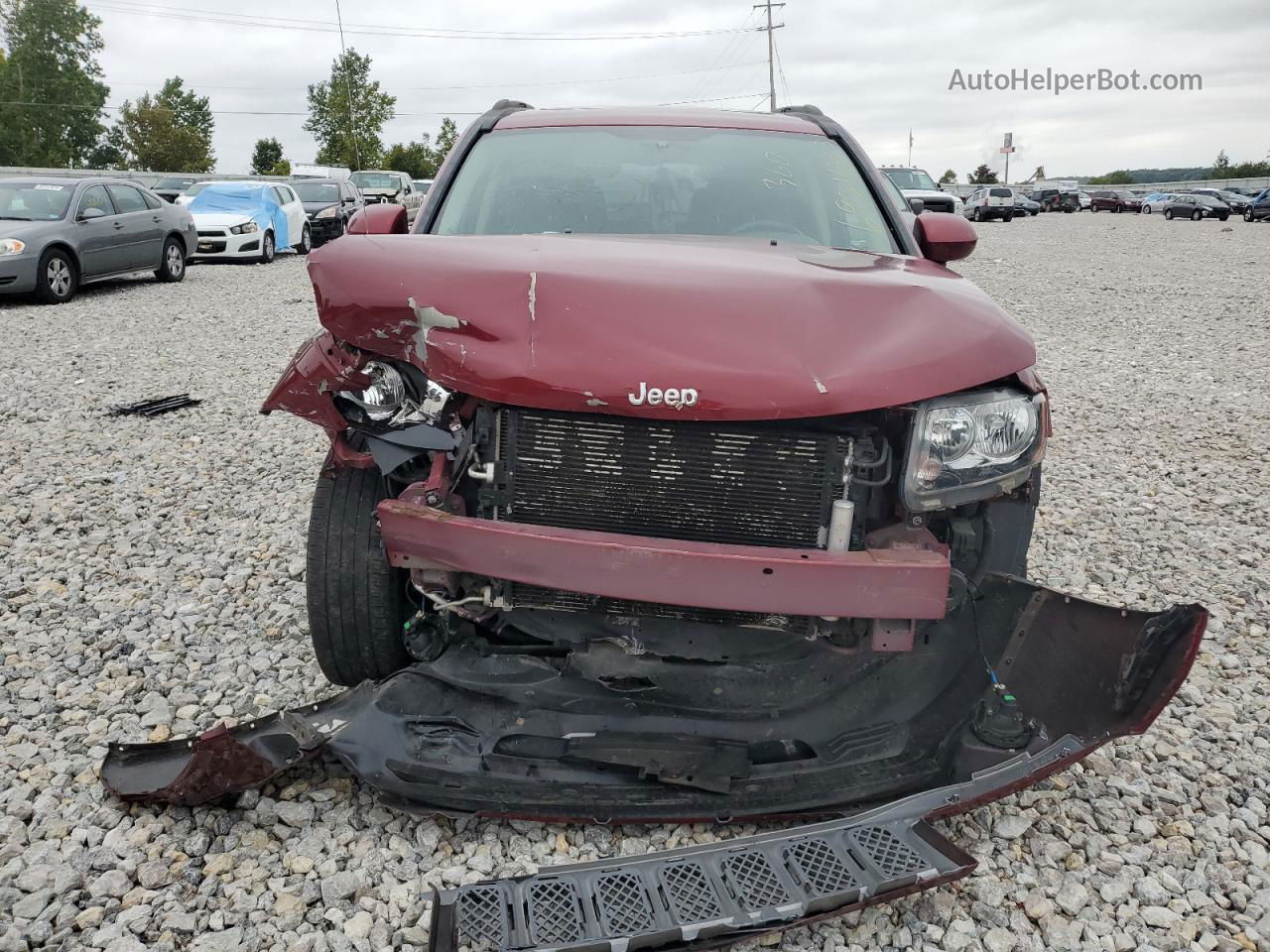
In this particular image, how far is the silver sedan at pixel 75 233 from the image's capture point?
1080 centimetres

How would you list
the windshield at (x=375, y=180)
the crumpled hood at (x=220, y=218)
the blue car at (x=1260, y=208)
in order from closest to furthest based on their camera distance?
the crumpled hood at (x=220, y=218), the windshield at (x=375, y=180), the blue car at (x=1260, y=208)

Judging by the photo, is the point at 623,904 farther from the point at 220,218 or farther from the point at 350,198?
the point at 350,198

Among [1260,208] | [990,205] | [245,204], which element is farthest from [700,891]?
[1260,208]

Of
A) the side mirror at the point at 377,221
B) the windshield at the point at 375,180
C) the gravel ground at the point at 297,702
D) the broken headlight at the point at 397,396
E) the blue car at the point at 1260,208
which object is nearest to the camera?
the gravel ground at the point at 297,702

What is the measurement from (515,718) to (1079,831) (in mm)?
1536

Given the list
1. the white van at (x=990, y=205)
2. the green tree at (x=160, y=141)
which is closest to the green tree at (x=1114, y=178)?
the white van at (x=990, y=205)

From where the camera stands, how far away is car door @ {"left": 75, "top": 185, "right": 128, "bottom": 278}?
1166 centimetres

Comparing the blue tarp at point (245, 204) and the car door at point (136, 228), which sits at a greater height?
the blue tarp at point (245, 204)

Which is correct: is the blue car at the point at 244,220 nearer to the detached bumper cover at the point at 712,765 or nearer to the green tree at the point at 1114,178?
the detached bumper cover at the point at 712,765

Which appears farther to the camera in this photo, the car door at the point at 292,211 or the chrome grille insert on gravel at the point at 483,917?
the car door at the point at 292,211

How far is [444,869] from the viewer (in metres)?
2.35

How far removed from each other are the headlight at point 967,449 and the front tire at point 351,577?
1407 mm

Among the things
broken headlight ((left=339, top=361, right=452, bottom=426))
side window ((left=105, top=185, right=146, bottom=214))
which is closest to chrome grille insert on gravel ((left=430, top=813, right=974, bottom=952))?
broken headlight ((left=339, top=361, right=452, bottom=426))

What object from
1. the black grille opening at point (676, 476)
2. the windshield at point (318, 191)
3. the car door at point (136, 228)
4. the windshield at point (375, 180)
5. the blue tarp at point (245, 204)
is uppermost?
the windshield at point (375, 180)
